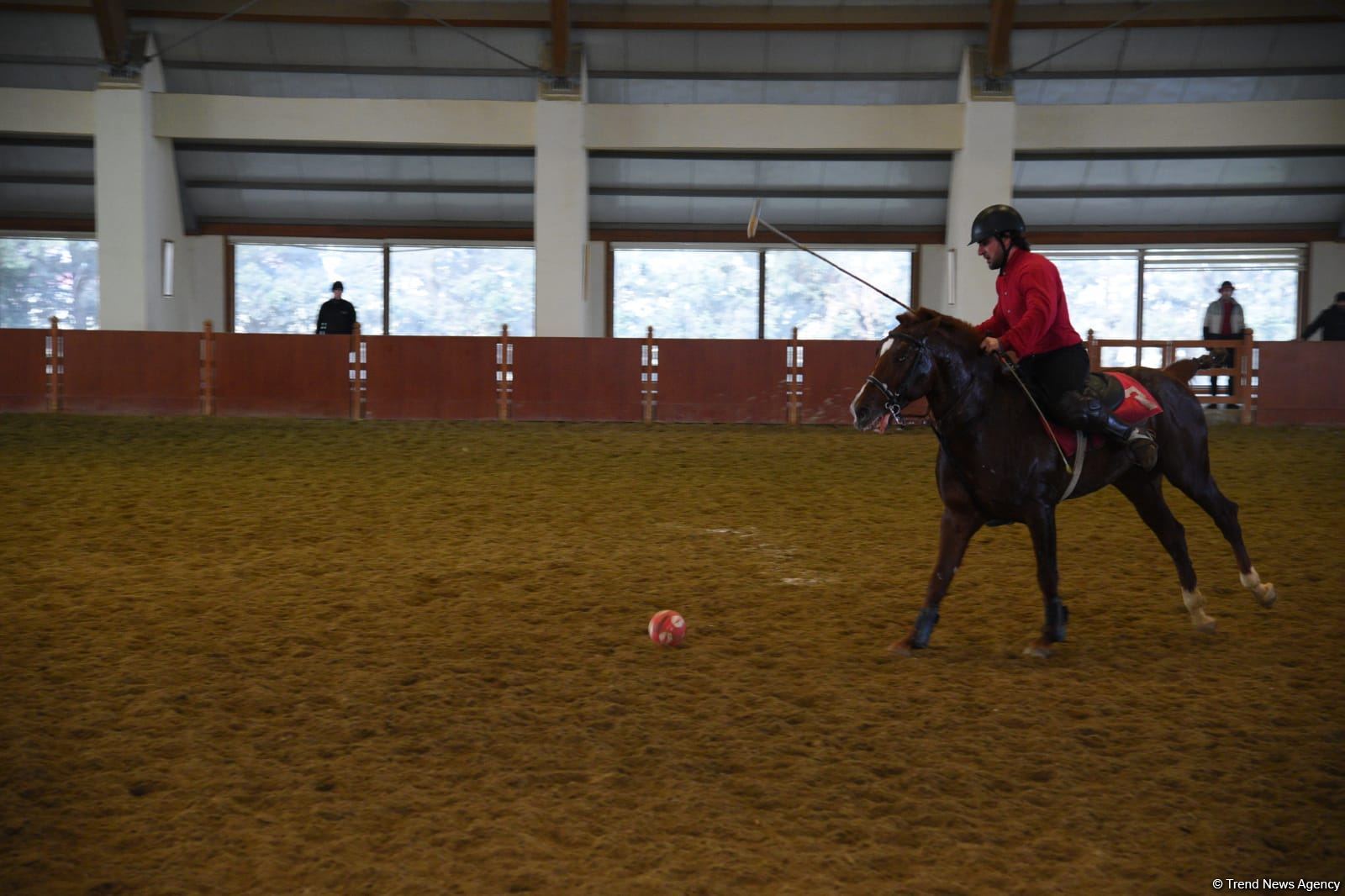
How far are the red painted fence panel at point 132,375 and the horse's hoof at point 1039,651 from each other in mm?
15513

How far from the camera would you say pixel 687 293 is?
2453 cm

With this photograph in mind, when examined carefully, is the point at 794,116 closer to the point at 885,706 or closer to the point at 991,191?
the point at 991,191

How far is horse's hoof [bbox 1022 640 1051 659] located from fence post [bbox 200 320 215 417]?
50.2ft

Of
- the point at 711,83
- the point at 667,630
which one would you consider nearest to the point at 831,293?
the point at 711,83

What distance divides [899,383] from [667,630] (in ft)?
5.29

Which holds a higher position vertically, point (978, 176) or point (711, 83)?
point (711, 83)

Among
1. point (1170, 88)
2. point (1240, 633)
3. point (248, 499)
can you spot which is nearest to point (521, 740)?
point (1240, 633)

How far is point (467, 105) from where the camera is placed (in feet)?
67.3

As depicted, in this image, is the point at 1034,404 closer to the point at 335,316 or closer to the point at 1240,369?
the point at 1240,369

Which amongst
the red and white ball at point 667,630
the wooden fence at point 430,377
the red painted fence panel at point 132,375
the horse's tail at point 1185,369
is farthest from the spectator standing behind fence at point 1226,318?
the red painted fence panel at point 132,375

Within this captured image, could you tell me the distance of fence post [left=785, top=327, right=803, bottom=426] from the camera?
58.4 ft

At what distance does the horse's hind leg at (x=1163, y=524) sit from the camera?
5.91 m

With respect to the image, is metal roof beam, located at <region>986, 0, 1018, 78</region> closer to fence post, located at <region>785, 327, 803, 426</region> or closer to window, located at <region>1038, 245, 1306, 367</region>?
window, located at <region>1038, 245, 1306, 367</region>

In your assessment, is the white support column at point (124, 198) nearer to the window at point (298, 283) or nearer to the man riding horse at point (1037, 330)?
the window at point (298, 283)
